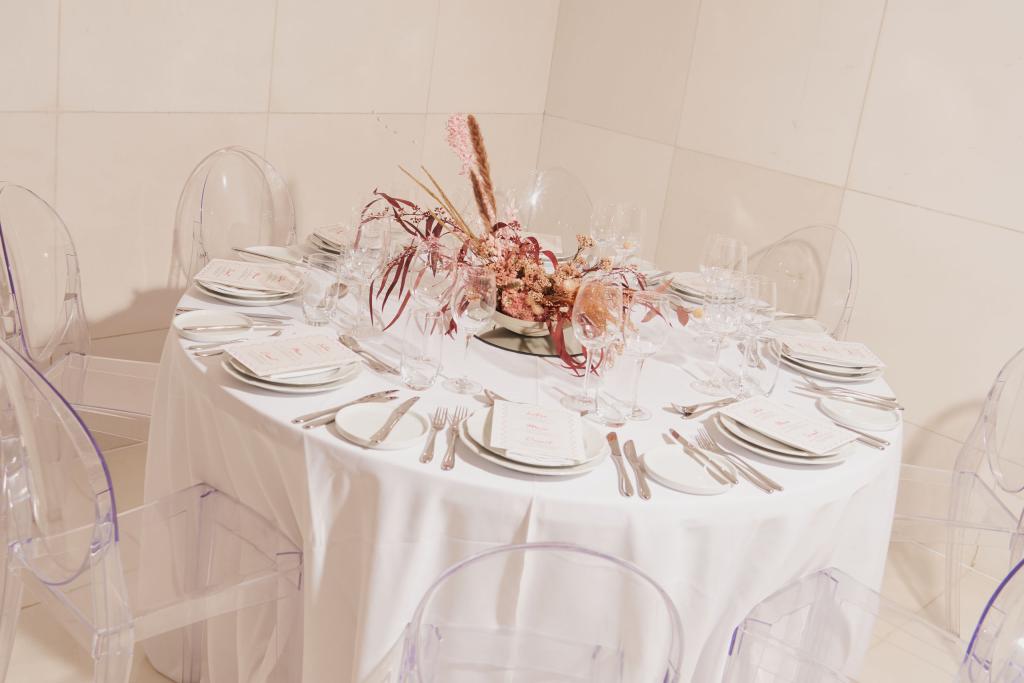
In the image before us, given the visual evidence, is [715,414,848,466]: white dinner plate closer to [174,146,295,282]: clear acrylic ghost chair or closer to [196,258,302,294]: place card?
[196,258,302,294]: place card

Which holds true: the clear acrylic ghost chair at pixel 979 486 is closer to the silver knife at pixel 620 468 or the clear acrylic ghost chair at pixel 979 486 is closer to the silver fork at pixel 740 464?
the silver fork at pixel 740 464

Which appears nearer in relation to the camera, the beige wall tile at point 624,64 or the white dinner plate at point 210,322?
the white dinner plate at point 210,322

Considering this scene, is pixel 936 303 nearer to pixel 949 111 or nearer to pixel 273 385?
pixel 949 111

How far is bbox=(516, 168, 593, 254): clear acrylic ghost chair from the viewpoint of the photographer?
348 cm

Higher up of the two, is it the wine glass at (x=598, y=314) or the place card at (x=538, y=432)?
the wine glass at (x=598, y=314)

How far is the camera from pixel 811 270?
11.6ft

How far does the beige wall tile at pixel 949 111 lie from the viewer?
307 cm

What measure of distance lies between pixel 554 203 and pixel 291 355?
5.76ft

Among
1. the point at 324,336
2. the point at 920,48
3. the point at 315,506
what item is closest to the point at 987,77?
the point at 920,48

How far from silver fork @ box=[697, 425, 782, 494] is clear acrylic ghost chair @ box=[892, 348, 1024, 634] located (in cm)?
94

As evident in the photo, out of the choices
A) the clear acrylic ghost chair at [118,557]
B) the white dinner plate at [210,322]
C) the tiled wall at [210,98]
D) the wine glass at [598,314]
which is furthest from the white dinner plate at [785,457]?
the tiled wall at [210,98]

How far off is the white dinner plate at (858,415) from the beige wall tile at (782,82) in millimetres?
1548

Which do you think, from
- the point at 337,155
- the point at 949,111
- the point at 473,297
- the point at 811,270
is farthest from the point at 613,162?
the point at 473,297

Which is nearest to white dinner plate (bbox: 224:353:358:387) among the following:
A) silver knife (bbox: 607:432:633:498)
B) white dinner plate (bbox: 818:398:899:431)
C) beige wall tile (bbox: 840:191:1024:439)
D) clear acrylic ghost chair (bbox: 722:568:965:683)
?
silver knife (bbox: 607:432:633:498)
